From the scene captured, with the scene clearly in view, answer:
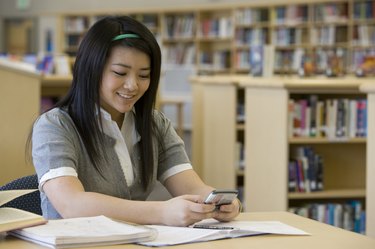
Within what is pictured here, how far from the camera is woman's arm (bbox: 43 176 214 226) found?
5.71 feet

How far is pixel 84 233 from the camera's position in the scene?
4.93ft

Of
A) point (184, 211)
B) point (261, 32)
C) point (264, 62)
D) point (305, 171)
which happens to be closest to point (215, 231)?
point (184, 211)

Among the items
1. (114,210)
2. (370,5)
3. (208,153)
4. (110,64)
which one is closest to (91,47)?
(110,64)

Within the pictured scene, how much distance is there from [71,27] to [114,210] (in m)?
11.4

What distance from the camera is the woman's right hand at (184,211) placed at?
1734 mm

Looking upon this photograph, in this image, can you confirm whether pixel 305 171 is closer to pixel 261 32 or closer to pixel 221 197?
pixel 221 197

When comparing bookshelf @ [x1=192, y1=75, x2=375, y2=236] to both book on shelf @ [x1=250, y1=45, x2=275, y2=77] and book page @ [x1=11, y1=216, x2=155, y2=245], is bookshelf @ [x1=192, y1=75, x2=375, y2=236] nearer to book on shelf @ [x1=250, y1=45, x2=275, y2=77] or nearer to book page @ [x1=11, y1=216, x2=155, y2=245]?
book on shelf @ [x1=250, y1=45, x2=275, y2=77]

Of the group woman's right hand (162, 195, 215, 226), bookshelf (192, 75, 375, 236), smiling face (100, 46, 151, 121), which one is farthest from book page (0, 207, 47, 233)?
bookshelf (192, 75, 375, 236)

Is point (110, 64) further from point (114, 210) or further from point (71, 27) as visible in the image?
point (71, 27)

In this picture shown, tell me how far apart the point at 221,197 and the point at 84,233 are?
1.35 feet

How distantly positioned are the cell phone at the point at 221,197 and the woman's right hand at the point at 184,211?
2 cm

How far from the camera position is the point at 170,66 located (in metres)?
12.1

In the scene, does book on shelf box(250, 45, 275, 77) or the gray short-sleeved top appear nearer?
the gray short-sleeved top

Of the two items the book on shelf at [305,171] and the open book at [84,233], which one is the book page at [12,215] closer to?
the open book at [84,233]
